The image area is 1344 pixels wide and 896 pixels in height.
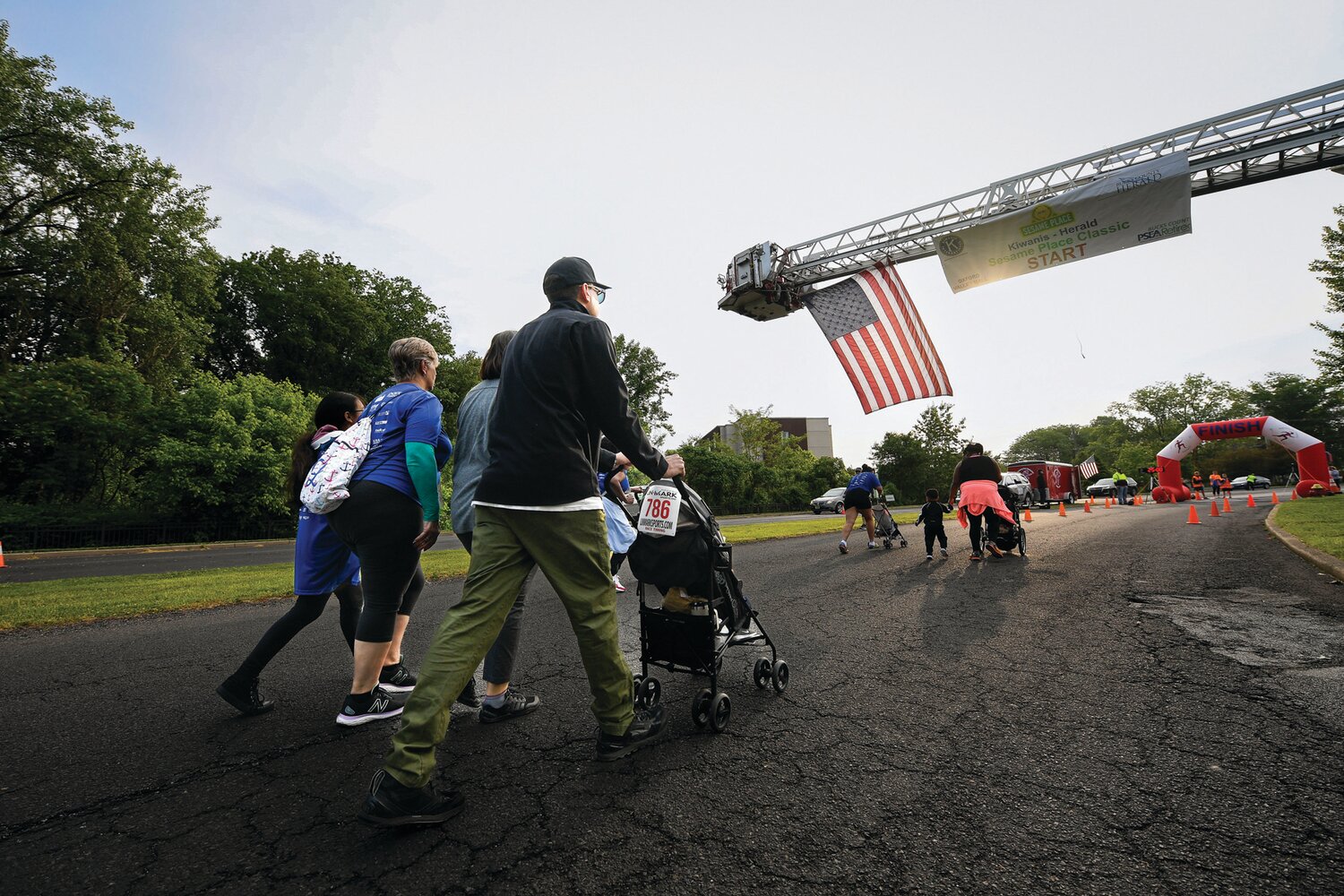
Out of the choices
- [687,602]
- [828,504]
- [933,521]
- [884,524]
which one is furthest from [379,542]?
[828,504]

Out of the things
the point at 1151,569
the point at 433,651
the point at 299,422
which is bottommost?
the point at 1151,569

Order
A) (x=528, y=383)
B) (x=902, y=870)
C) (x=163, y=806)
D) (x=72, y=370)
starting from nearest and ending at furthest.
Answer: (x=902, y=870)
(x=163, y=806)
(x=528, y=383)
(x=72, y=370)

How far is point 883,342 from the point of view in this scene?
39.4ft

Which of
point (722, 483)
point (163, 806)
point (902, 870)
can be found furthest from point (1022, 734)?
point (722, 483)

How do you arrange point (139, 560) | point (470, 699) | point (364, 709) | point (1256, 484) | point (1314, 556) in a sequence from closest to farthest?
point (364, 709), point (470, 699), point (1314, 556), point (139, 560), point (1256, 484)

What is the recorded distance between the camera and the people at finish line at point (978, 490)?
9.09 metres

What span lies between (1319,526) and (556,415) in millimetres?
15391

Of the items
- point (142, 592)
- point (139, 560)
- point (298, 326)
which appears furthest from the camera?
point (298, 326)

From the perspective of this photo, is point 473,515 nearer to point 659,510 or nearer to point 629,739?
point 659,510

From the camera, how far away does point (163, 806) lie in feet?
7.51

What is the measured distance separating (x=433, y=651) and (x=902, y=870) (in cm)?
173

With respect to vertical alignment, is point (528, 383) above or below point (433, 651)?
above

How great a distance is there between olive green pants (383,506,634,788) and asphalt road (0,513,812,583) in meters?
11.9

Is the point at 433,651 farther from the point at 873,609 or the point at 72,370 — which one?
the point at 72,370
